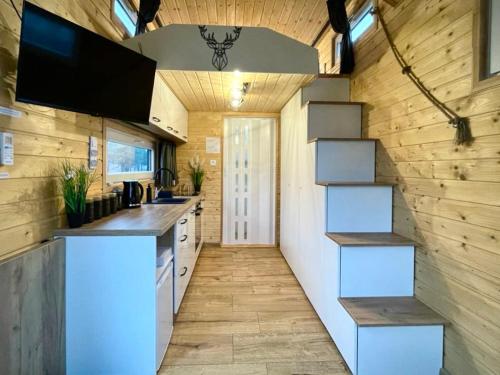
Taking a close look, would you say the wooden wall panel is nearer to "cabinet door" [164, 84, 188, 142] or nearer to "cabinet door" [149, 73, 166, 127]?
"cabinet door" [149, 73, 166, 127]

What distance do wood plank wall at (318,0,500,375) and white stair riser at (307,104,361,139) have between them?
0.46 m

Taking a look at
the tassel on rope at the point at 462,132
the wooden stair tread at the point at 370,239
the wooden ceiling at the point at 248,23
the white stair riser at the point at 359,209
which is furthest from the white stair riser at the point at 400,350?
the wooden ceiling at the point at 248,23

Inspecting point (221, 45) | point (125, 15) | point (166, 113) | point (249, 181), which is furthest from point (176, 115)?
point (249, 181)

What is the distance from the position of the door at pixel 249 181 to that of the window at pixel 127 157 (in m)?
1.37

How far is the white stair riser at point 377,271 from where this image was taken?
206cm

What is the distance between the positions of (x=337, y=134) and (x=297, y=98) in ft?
2.37

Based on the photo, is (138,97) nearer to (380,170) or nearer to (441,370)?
(380,170)

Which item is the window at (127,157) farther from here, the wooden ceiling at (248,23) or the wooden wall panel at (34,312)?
the wooden wall panel at (34,312)

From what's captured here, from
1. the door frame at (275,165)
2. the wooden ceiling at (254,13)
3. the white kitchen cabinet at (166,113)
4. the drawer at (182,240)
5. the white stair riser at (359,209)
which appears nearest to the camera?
the white stair riser at (359,209)

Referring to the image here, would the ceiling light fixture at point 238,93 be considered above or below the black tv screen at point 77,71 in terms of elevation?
above

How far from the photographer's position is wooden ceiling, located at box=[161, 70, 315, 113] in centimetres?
275

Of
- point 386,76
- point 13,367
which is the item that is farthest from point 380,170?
point 13,367

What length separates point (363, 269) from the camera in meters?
2.08

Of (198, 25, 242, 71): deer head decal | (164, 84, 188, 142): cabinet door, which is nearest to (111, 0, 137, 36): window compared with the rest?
(164, 84, 188, 142): cabinet door
